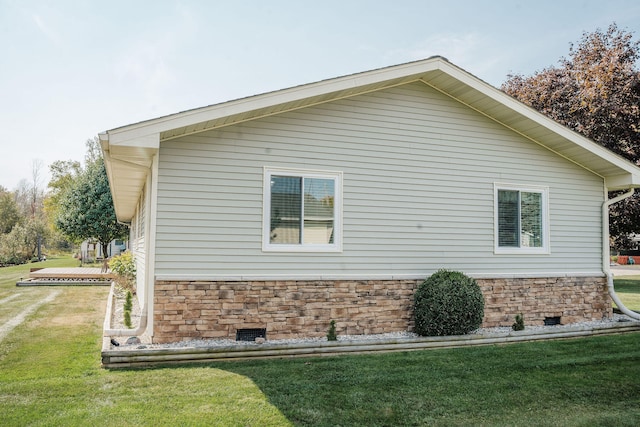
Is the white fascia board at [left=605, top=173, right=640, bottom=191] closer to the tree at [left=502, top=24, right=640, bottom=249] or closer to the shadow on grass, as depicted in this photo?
the shadow on grass

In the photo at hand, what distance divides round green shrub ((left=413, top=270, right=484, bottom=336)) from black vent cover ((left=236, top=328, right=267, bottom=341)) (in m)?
2.65

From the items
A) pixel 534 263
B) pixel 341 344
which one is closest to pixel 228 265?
pixel 341 344

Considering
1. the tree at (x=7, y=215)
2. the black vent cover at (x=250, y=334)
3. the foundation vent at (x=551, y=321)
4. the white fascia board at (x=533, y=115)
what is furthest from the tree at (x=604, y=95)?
the tree at (x=7, y=215)

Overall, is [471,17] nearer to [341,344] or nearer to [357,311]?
[357,311]

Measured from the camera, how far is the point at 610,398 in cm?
544

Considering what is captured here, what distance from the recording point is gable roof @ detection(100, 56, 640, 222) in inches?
269

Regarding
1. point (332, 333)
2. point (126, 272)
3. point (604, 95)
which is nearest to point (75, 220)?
point (126, 272)

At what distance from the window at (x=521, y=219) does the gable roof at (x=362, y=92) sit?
1114mm

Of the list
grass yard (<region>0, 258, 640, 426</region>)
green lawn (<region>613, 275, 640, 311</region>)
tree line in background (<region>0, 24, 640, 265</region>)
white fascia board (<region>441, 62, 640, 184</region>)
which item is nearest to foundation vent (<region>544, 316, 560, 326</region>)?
grass yard (<region>0, 258, 640, 426</region>)

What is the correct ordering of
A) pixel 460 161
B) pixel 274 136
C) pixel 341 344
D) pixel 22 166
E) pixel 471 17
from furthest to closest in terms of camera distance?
pixel 22 166 < pixel 471 17 < pixel 460 161 < pixel 274 136 < pixel 341 344

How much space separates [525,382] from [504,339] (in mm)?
2308

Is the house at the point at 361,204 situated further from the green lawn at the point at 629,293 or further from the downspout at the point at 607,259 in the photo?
the green lawn at the point at 629,293

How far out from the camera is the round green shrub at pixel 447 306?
8008 millimetres

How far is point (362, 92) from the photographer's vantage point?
8586 millimetres
